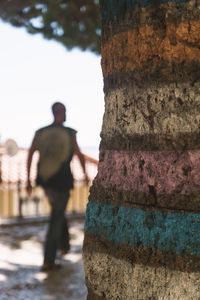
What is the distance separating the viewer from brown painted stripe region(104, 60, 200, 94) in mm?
1217

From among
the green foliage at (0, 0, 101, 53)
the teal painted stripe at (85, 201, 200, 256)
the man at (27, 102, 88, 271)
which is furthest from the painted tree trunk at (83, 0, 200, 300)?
the green foliage at (0, 0, 101, 53)

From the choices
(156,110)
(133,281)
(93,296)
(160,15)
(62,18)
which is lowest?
(93,296)

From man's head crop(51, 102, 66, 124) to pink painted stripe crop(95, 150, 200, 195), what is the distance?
335 centimetres

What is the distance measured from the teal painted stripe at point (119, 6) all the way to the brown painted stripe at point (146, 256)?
0.79 meters

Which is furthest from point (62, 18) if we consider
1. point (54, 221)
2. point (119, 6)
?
point (119, 6)

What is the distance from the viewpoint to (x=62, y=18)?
283 inches

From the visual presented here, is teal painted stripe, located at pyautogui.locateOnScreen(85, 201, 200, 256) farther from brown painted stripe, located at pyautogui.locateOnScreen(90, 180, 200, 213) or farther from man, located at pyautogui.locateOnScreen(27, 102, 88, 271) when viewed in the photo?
man, located at pyautogui.locateOnScreen(27, 102, 88, 271)

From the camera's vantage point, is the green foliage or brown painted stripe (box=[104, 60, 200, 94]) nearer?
brown painted stripe (box=[104, 60, 200, 94])

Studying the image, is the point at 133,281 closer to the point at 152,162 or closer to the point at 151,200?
the point at 151,200

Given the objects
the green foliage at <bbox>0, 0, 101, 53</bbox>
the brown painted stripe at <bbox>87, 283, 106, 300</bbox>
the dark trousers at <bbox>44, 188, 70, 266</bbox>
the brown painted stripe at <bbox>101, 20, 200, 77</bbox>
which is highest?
the green foliage at <bbox>0, 0, 101, 53</bbox>

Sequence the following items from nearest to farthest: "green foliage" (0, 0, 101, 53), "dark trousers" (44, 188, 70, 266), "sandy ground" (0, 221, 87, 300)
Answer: "sandy ground" (0, 221, 87, 300) → "dark trousers" (44, 188, 70, 266) → "green foliage" (0, 0, 101, 53)

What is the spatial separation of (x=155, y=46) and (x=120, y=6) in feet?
0.78

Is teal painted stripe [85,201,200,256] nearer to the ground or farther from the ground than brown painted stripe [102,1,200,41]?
nearer to the ground

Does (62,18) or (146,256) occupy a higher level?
(62,18)
